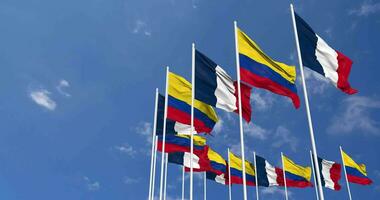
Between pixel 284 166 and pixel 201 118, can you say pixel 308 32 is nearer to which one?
pixel 201 118

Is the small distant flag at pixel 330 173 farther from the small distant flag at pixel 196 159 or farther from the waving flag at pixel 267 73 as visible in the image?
the waving flag at pixel 267 73

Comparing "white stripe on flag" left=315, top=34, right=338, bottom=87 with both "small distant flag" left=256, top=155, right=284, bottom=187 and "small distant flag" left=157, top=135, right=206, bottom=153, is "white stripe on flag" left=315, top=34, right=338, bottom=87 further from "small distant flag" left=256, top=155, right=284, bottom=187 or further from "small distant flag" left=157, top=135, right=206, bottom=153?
"small distant flag" left=256, top=155, right=284, bottom=187

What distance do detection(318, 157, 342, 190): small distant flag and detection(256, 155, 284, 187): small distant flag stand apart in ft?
12.3

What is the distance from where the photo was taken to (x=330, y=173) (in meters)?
32.5

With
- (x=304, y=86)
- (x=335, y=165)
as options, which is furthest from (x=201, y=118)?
(x=335, y=165)

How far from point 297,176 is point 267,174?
2731mm

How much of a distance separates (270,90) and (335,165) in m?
21.3

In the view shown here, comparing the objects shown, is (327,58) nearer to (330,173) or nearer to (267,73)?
(267,73)

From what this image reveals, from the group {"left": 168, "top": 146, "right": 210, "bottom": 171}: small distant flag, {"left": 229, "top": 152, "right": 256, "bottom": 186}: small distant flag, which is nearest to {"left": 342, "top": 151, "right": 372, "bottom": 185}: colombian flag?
{"left": 229, "top": 152, "right": 256, "bottom": 186}: small distant flag

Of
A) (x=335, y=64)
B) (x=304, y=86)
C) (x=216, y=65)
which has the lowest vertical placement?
(x=304, y=86)

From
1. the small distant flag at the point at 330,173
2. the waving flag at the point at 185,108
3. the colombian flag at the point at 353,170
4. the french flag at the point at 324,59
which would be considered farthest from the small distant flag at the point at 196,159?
the colombian flag at the point at 353,170

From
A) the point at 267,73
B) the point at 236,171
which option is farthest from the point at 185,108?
the point at 236,171

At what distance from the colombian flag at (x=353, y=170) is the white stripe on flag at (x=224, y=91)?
20159mm

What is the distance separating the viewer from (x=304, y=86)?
13508mm
